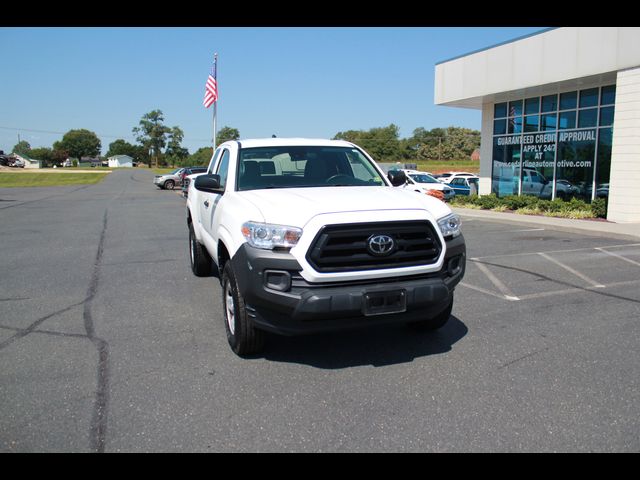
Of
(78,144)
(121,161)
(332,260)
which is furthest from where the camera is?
(78,144)

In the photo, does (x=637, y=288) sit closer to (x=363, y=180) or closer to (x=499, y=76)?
(x=363, y=180)

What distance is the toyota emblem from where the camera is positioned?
398 centimetres

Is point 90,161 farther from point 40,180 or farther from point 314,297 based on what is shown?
point 314,297

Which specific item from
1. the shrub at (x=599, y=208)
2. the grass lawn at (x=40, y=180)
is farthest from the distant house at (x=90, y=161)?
the shrub at (x=599, y=208)

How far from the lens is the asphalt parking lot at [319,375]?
3244 millimetres

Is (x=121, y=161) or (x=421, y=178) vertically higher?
(x=121, y=161)

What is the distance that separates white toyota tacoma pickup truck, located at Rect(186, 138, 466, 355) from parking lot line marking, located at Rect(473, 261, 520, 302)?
6.69ft

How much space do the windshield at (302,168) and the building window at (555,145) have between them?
1292cm

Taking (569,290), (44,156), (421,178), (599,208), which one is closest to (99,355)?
(569,290)

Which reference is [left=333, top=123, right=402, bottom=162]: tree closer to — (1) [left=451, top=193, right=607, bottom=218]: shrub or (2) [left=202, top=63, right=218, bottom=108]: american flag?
(2) [left=202, top=63, right=218, bottom=108]: american flag

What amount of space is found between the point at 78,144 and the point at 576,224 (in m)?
187

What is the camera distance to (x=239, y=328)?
4336 mm
